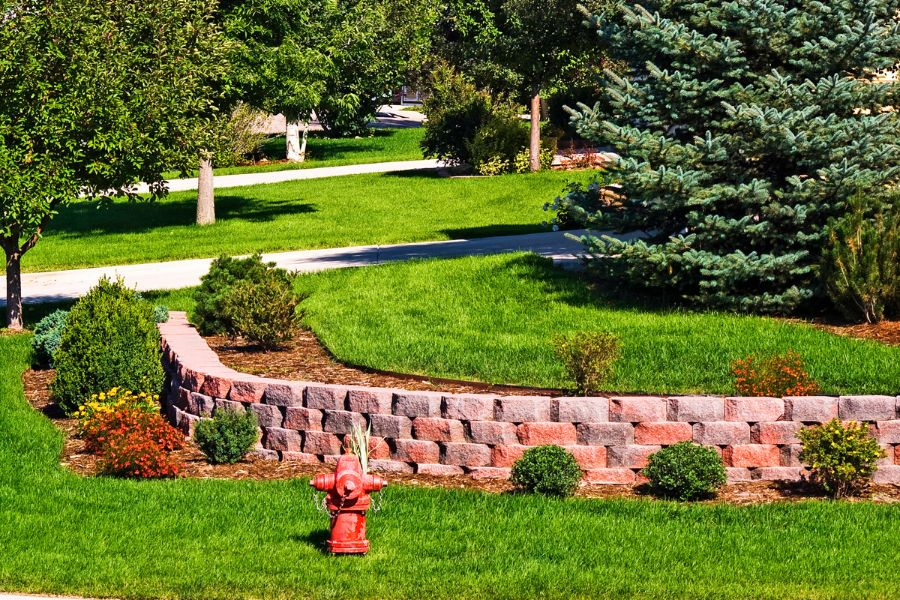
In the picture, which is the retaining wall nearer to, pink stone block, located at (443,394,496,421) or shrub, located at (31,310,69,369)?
pink stone block, located at (443,394,496,421)

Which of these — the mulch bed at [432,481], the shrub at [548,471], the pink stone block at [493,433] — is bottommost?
the mulch bed at [432,481]

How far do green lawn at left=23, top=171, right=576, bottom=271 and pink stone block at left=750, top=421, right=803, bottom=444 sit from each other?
1454cm

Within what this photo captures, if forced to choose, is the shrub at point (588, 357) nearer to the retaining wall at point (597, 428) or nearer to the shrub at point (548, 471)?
the retaining wall at point (597, 428)

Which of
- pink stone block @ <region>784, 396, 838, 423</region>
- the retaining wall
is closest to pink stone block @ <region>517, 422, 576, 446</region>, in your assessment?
the retaining wall

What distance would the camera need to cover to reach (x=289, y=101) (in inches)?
1065

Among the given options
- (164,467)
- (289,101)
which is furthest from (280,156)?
(164,467)

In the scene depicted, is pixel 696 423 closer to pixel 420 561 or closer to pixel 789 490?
pixel 789 490

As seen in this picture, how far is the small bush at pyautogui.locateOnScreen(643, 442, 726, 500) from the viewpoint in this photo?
1069cm

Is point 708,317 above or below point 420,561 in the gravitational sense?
above

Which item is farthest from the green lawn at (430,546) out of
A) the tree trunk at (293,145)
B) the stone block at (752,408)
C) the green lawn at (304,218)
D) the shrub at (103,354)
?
the tree trunk at (293,145)

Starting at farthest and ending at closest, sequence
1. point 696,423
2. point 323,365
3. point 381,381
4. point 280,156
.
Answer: point 280,156 < point 323,365 < point 381,381 < point 696,423

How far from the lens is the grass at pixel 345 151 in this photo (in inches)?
1586

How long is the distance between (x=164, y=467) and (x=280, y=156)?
33.4m

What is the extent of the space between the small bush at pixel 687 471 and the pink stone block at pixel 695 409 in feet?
1.41
